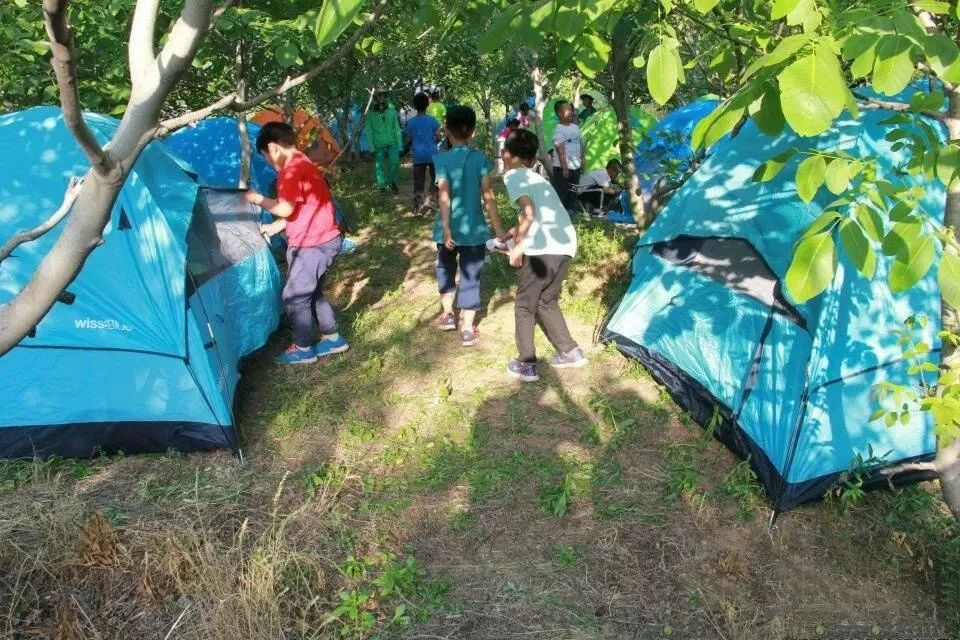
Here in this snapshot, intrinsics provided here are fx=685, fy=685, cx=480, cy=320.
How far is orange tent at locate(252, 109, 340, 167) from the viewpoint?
8.97m

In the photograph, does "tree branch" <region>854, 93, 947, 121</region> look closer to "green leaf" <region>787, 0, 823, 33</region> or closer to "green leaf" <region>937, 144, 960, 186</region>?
"green leaf" <region>937, 144, 960, 186</region>

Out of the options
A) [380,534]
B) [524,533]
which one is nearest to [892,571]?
[524,533]

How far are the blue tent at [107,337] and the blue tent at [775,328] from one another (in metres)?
2.47

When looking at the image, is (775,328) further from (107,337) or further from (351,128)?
(351,128)

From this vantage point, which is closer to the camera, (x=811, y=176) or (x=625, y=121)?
(x=811, y=176)

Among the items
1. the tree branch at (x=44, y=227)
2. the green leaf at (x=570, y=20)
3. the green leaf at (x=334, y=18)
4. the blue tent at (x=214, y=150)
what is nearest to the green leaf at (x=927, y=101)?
the green leaf at (x=570, y=20)

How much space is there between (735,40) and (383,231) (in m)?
5.49

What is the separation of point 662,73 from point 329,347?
11.5 ft

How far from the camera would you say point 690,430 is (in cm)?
366

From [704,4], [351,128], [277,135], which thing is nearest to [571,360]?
[277,135]

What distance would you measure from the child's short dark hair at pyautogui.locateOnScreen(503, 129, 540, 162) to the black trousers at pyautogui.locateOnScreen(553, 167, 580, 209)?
373 centimetres

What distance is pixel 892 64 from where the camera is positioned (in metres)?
1.20

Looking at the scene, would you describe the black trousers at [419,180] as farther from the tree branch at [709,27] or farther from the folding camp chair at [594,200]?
the tree branch at [709,27]

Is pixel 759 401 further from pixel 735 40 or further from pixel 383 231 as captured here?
pixel 383 231
